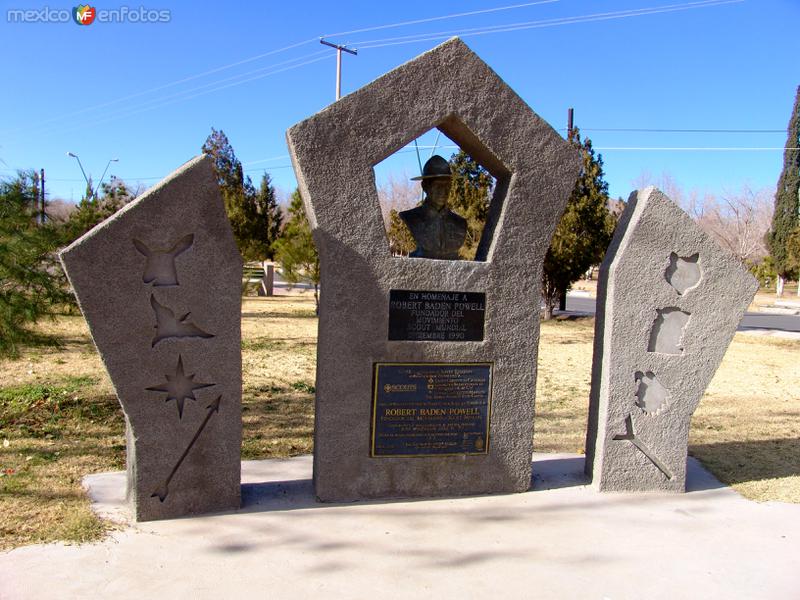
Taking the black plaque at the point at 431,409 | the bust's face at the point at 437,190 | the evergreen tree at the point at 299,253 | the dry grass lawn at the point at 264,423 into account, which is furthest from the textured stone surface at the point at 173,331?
the evergreen tree at the point at 299,253

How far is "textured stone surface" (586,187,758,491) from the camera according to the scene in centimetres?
475

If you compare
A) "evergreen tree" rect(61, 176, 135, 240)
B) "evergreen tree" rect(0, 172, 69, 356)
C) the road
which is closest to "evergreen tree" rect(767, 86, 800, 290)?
the road

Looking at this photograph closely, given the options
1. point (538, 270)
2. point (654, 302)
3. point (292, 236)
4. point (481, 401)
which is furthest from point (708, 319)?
point (292, 236)

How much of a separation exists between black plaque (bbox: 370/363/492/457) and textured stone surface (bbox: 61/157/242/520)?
993mm

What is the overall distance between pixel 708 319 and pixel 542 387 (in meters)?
4.91

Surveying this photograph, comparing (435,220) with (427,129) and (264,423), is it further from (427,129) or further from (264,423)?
(264,423)

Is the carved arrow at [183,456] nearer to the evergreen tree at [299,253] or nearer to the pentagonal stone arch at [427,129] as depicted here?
the pentagonal stone arch at [427,129]

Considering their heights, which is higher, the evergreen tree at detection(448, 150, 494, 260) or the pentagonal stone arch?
the evergreen tree at detection(448, 150, 494, 260)

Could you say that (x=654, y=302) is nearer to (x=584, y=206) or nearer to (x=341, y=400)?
(x=341, y=400)

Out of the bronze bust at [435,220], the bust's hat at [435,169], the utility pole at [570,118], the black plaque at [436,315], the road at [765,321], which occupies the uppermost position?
the utility pole at [570,118]

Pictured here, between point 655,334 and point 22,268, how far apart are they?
18.4 feet

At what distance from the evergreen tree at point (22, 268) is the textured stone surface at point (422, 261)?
3276 millimetres

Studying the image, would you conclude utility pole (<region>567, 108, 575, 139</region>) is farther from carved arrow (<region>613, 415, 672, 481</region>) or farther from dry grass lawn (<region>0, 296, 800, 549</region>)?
carved arrow (<region>613, 415, 672, 481</region>)

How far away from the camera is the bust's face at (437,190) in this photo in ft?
16.1
